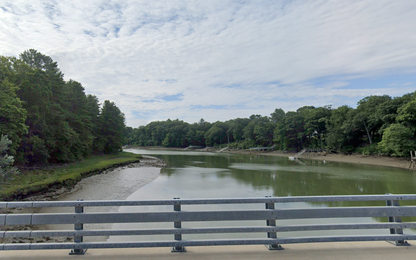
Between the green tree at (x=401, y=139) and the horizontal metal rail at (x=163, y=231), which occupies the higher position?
the green tree at (x=401, y=139)

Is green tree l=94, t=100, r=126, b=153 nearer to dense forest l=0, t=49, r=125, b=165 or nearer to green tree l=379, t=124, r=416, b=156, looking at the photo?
dense forest l=0, t=49, r=125, b=165

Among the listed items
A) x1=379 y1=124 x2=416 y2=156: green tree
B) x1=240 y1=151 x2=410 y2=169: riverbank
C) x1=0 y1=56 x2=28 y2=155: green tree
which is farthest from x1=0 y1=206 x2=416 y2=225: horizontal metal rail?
x1=379 y1=124 x2=416 y2=156: green tree

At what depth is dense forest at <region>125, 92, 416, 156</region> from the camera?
1436 inches

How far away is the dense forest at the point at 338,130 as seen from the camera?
36.5 metres

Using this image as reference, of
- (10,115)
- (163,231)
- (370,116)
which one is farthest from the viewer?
(370,116)

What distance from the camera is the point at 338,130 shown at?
172 feet

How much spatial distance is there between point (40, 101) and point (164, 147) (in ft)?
373

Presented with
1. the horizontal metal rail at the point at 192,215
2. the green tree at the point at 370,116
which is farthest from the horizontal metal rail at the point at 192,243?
the green tree at the point at 370,116

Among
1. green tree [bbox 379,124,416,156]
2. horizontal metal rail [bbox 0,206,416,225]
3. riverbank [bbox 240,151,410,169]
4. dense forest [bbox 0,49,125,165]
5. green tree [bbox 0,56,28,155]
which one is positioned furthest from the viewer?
riverbank [bbox 240,151,410,169]

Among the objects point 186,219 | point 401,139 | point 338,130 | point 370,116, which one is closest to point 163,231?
point 186,219

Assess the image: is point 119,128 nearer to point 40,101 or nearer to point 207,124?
point 40,101

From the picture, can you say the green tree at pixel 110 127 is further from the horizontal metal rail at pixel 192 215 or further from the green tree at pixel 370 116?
the horizontal metal rail at pixel 192 215

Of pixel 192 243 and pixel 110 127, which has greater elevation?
pixel 110 127

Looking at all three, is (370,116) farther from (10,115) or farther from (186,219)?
(10,115)
